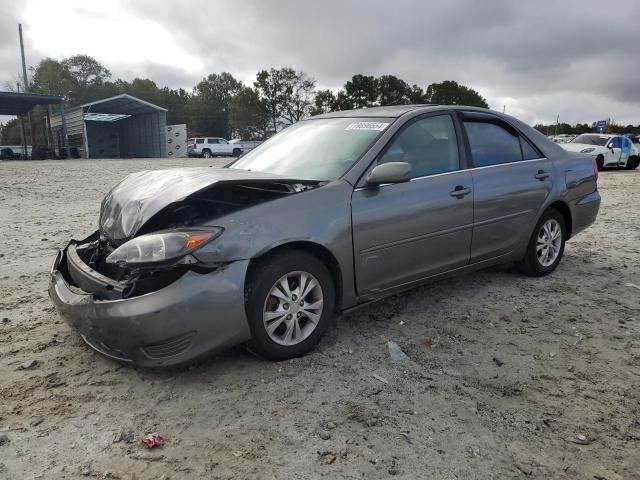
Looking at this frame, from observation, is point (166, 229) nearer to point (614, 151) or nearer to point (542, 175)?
point (542, 175)

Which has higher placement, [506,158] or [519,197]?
[506,158]

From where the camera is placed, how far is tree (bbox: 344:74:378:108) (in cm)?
5594

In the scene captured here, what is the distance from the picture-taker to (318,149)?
3900 millimetres

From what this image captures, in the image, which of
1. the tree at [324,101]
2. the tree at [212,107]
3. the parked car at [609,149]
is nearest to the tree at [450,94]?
the tree at [324,101]

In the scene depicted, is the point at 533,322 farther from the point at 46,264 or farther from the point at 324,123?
the point at 46,264

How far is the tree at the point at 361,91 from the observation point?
55.9 m

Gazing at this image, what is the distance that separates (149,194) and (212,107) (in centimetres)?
7333

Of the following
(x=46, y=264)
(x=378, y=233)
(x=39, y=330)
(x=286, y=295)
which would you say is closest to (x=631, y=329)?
(x=378, y=233)

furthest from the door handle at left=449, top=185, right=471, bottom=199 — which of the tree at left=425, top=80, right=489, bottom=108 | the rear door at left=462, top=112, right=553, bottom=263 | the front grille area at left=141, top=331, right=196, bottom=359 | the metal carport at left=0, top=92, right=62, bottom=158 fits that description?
the tree at left=425, top=80, right=489, bottom=108

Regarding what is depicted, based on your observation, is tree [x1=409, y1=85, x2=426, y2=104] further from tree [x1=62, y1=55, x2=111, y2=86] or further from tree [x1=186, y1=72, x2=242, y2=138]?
tree [x1=62, y1=55, x2=111, y2=86]

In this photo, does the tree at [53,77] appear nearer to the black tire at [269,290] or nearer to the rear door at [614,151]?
the rear door at [614,151]

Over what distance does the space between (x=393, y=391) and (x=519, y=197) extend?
8.04ft

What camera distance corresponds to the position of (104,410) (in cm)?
265

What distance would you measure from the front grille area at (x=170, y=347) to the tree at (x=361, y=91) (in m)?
55.2
